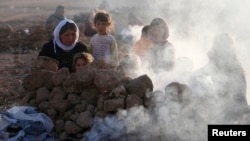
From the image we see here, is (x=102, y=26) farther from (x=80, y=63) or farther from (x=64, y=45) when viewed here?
(x=80, y=63)

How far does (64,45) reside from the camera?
5.52 meters

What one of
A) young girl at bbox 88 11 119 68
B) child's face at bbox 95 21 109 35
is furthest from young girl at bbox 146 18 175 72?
child's face at bbox 95 21 109 35

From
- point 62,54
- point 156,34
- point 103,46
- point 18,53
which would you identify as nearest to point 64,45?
point 62,54

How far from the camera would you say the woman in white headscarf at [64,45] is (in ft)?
17.9

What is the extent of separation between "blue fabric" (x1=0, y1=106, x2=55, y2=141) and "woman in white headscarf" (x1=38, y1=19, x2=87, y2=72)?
93 cm

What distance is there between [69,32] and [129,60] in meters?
0.75

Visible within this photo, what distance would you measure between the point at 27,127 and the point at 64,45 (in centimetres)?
123

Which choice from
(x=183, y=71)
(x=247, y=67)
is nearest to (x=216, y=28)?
(x=247, y=67)

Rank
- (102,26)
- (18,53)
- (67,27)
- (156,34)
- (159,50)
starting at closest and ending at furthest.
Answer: (67,27) → (102,26) → (159,50) → (156,34) → (18,53)

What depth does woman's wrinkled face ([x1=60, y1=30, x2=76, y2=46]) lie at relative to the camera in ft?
17.9

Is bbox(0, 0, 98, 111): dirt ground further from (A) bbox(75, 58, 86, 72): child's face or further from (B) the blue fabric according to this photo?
(A) bbox(75, 58, 86, 72): child's face

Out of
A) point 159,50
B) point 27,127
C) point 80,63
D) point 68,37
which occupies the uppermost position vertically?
point 68,37

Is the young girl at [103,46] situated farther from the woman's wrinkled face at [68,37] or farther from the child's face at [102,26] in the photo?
the woman's wrinkled face at [68,37]

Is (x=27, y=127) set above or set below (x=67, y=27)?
below
